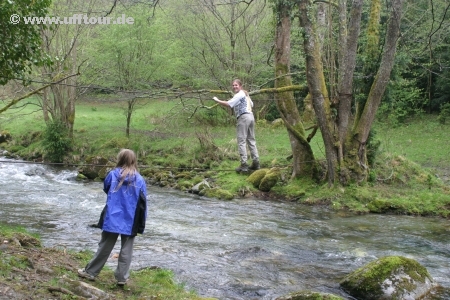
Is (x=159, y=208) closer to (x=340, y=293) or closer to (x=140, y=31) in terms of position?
(x=340, y=293)

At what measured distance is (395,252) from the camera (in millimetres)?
9906

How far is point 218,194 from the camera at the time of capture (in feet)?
Result: 52.3

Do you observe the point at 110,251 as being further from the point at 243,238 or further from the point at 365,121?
the point at 365,121

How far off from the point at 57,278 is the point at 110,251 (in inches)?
28.6

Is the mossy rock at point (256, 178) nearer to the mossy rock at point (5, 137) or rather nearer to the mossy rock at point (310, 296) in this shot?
the mossy rock at point (310, 296)

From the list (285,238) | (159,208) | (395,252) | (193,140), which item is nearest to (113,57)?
(193,140)

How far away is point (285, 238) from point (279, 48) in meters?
7.57

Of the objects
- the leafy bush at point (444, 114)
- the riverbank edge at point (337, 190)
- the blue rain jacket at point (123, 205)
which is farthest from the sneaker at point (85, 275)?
the leafy bush at point (444, 114)

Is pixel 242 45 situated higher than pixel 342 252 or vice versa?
pixel 242 45

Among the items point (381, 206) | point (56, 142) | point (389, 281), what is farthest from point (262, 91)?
point (56, 142)

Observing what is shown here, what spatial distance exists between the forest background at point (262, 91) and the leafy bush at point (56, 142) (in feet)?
0.19

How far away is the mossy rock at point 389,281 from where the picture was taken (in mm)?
7121

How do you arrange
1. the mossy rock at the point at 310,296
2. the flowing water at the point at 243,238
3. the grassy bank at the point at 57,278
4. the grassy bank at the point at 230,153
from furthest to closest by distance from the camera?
the grassy bank at the point at 230,153 → the flowing water at the point at 243,238 → the mossy rock at the point at 310,296 → the grassy bank at the point at 57,278

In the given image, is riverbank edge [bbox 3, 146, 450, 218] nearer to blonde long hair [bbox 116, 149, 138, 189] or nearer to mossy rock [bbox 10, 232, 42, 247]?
mossy rock [bbox 10, 232, 42, 247]
